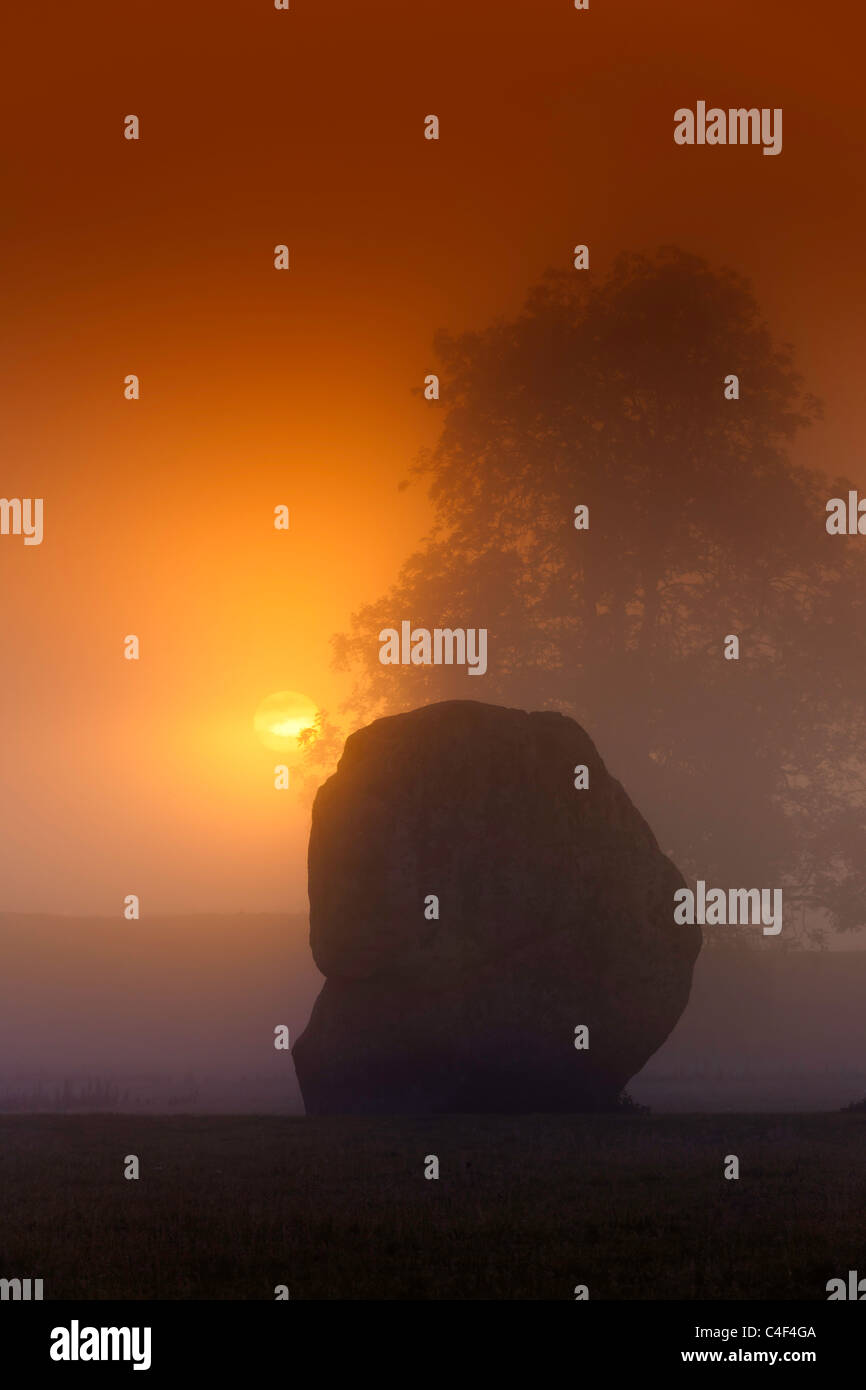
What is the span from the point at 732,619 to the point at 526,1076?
15323 mm

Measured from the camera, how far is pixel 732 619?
3619cm

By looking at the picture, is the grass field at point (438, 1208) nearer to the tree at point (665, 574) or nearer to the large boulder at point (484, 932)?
the large boulder at point (484, 932)

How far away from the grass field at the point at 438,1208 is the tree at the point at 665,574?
12.5 meters

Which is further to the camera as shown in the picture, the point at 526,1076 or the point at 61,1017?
the point at 61,1017

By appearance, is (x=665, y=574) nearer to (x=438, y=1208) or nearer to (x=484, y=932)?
(x=484, y=932)

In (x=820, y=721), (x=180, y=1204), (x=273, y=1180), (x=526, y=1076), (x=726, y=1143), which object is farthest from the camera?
(x=820, y=721)

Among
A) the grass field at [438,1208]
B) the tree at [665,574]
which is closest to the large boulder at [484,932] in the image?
the grass field at [438,1208]

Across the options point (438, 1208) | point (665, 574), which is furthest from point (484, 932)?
point (665, 574)

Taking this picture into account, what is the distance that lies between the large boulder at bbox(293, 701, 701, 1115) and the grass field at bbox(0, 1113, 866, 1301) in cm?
179

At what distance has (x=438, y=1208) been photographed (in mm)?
16422

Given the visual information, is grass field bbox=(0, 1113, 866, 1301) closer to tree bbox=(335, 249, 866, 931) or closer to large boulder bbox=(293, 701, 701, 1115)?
large boulder bbox=(293, 701, 701, 1115)
